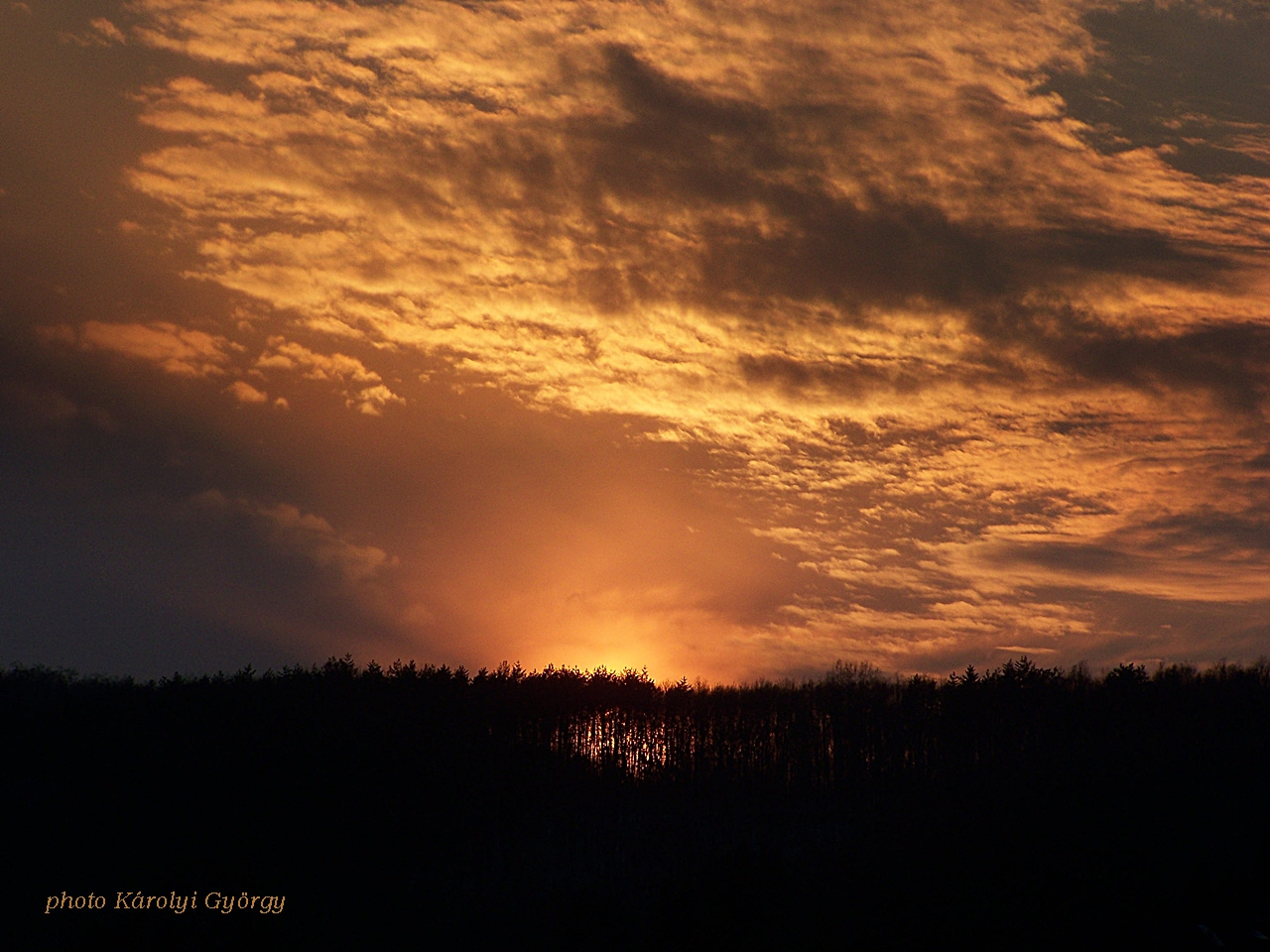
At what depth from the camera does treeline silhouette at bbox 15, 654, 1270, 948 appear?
22.3 m

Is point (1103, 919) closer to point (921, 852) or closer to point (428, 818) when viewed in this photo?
point (921, 852)

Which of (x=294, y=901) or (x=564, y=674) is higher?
(x=564, y=674)

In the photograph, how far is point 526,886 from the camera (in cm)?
3072

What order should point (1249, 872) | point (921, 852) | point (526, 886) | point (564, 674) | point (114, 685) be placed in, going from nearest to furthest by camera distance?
point (1249, 872) < point (921, 852) < point (526, 886) < point (564, 674) < point (114, 685)

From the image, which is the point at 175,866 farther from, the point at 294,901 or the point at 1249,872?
the point at 1249,872

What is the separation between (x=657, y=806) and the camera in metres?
37.0

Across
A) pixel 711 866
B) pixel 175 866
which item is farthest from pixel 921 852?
pixel 175 866

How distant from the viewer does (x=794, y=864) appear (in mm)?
28625

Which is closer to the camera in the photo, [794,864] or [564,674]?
[794,864]

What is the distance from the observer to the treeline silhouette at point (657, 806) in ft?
73.1

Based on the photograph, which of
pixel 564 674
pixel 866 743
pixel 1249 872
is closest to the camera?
pixel 1249 872

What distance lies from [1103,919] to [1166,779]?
41.6ft

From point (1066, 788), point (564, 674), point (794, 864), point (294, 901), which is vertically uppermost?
point (564, 674)

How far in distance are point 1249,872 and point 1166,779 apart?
365 inches
